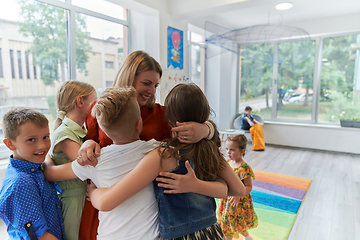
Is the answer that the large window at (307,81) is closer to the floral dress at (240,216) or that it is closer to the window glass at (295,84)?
the window glass at (295,84)

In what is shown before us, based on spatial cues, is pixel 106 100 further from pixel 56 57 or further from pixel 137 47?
pixel 137 47

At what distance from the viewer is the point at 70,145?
1.05 meters

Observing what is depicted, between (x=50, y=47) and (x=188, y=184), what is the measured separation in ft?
9.08

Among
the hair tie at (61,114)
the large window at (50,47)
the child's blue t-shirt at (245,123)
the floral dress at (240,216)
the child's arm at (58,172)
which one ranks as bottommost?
the floral dress at (240,216)

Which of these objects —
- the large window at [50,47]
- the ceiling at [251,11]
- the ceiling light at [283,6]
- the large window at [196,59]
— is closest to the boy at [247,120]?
the large window at [196,59]

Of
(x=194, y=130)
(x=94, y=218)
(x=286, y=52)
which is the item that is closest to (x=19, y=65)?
(x=94, y=218)

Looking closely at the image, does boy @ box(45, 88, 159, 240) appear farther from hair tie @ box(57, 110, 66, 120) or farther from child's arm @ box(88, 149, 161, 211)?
hair tie @ box(57, 110, 66, 120)

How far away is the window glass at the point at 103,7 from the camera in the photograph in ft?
10.3

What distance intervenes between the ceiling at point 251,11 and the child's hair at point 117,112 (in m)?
2.91

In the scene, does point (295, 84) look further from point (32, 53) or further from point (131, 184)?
point (131, 184)


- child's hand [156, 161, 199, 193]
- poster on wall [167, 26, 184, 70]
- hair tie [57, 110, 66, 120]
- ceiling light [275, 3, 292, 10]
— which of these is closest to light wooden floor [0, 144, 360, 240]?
hair tie [57, 110, 66, 120]

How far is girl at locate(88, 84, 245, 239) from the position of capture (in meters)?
0.81

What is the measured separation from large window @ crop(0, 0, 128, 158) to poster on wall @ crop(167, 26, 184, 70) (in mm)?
833

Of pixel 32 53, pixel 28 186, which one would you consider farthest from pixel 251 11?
pixel 28 186
